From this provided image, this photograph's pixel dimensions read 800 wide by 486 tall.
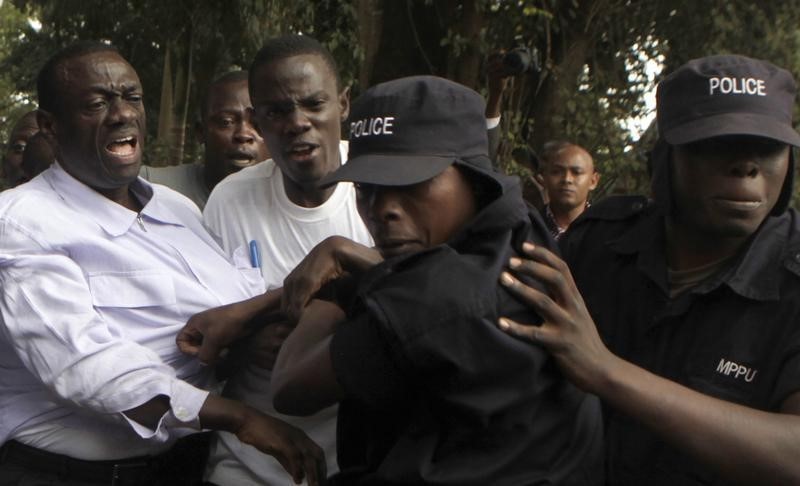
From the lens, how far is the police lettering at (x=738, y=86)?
2.52 m

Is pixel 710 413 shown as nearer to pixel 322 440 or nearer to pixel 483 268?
pixel 483 268

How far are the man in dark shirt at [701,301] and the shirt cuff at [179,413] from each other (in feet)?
3.13

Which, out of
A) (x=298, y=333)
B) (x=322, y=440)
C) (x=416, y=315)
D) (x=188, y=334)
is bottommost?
(x=322, y=440)

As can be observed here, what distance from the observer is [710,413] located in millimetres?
2229

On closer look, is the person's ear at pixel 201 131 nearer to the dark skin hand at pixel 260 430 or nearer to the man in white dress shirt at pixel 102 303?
the man in white dress shirt at pixel 102 303

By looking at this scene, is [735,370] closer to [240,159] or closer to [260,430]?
[260,430]

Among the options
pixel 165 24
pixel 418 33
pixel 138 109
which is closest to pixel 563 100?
pixel 418 33

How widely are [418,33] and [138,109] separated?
17.9 ft

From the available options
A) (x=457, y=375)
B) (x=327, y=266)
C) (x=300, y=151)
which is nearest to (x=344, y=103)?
(x=300, y=151)

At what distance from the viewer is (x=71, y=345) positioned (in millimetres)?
2736

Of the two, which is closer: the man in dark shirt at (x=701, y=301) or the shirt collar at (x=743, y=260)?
the man in dark shirt at (x=701, y=301)

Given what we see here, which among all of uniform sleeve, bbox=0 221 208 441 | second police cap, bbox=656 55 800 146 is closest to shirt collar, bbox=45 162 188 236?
uniform sleeve, bbox=0 221 208 441

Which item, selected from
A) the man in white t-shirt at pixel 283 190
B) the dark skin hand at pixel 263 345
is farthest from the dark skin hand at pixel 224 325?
the man in white t-shirt at pixel 283 190

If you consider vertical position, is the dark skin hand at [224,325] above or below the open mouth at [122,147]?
below
